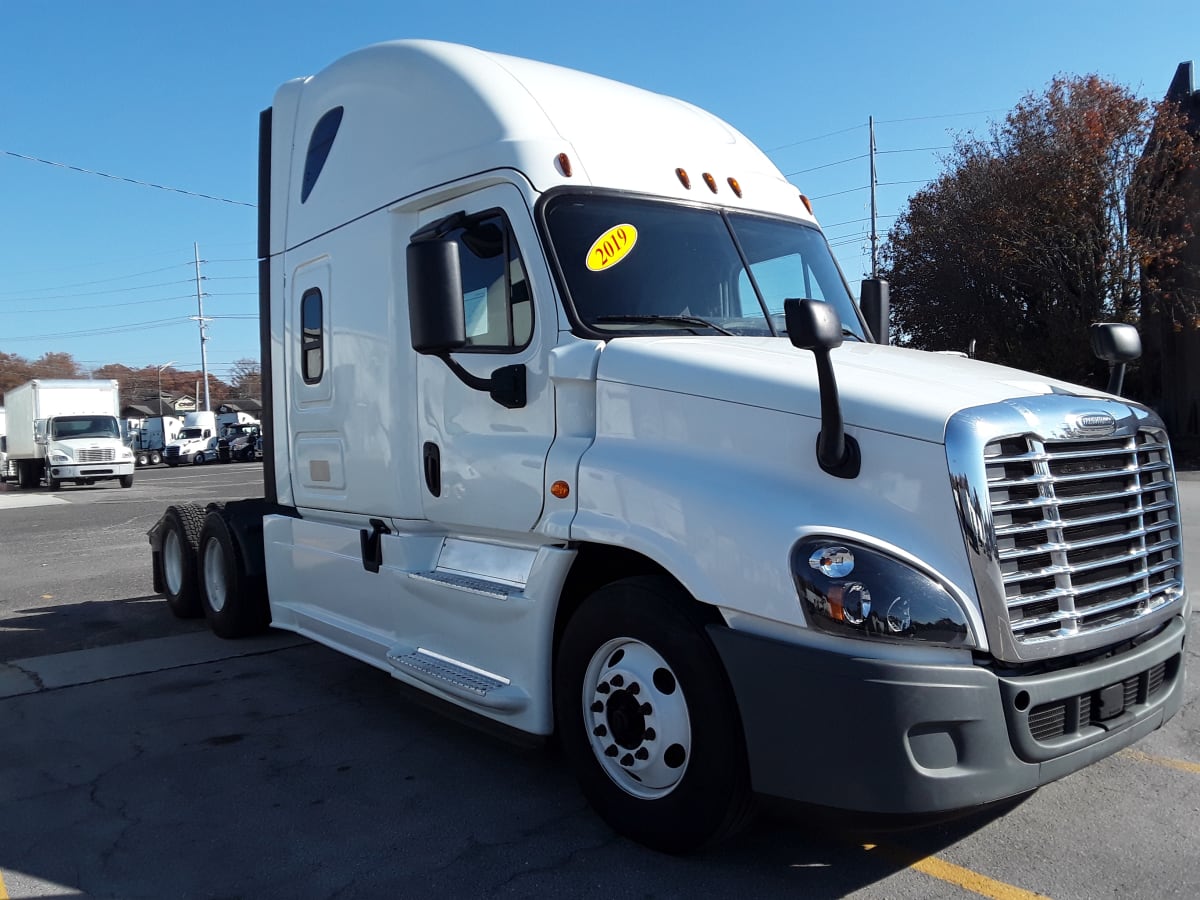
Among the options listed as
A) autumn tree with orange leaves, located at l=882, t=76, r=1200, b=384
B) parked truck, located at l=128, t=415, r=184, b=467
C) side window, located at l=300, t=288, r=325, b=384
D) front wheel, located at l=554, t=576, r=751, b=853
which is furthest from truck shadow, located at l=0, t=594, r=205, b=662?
parked truck, located at l=128, t=415, r=184, b=467

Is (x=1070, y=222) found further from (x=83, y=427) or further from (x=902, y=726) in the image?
(x=83, y=427)

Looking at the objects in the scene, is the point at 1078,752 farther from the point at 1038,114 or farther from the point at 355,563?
the point at 1038,114

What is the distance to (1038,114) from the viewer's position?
24781mm

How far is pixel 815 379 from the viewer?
335 centimetres

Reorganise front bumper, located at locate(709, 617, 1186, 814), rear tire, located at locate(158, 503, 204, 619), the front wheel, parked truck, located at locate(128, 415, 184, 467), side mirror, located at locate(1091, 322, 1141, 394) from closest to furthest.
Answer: front bumper, located at locate(709, 617, 1186, 814)
the front wheel
side mirror, located at locate(1091, 322, 1141, 394)
rear tire, located at locate(158, 503, 204, 619)
parked truck, located at locate(128, 415, 184, 467)

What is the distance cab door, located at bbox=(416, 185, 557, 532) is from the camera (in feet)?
13.4

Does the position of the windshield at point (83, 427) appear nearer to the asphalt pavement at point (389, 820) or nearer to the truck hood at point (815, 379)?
the asphalt pavement at point (389, 820)

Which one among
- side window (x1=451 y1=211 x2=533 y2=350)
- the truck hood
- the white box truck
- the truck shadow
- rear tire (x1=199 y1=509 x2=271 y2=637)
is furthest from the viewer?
the white box truck

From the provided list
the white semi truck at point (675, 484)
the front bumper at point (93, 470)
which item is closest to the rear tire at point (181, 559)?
the white semi truck at point (675, 484)

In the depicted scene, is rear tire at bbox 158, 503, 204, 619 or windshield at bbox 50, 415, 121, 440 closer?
rear tire at bbox 158, 503, 204, 619

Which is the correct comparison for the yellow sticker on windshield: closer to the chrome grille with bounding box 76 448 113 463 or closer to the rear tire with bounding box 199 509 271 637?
the rear tire with bounding box 199 509 271 637

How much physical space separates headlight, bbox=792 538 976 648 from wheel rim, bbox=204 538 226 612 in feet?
17.9

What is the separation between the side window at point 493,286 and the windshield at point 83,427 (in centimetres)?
2934

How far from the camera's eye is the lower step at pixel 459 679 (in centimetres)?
409
